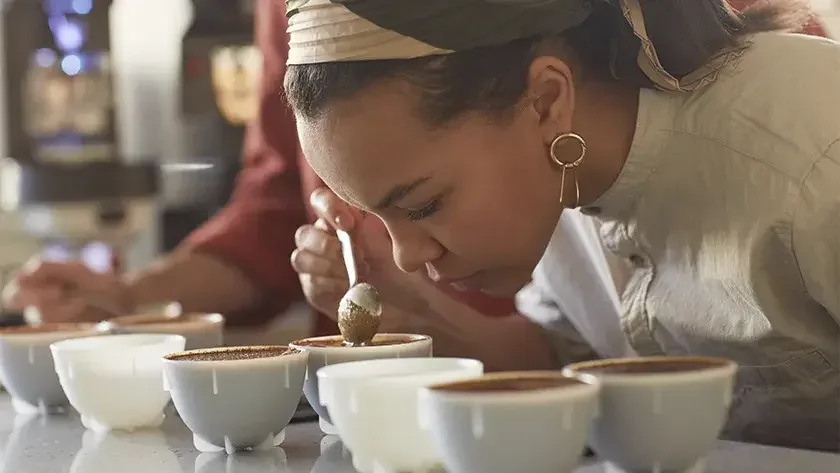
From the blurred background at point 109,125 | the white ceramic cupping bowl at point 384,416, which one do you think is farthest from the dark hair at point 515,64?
the blurred background at point 109,125

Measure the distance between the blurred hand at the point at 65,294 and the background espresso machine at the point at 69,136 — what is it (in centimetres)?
115

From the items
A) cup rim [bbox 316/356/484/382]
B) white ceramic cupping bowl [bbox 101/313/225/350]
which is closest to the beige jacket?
cup rim [bbox 316/356/484/382]

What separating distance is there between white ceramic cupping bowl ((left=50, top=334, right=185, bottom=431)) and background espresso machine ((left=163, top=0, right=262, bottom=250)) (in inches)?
73.2

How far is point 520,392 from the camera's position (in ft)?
1.91

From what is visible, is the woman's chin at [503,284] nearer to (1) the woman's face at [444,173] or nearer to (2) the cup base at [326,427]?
(1) the woman's face at [444,173]

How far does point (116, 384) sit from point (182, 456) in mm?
127

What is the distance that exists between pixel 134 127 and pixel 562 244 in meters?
2.07

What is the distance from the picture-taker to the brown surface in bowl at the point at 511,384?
1.99 feet

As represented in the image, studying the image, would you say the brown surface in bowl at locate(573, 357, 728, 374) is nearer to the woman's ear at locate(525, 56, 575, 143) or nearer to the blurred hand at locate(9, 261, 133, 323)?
the woman's ear at locate(525, 56, 575, 143)

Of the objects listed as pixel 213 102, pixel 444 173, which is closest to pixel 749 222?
pixel 444 173

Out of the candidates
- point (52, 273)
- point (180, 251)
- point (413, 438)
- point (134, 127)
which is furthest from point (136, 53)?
point (413, 438)

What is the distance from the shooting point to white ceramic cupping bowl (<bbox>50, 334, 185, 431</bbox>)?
0.86 meters

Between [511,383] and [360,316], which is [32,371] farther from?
[511,383]

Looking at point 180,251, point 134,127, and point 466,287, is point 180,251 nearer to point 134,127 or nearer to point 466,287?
point 466,287
